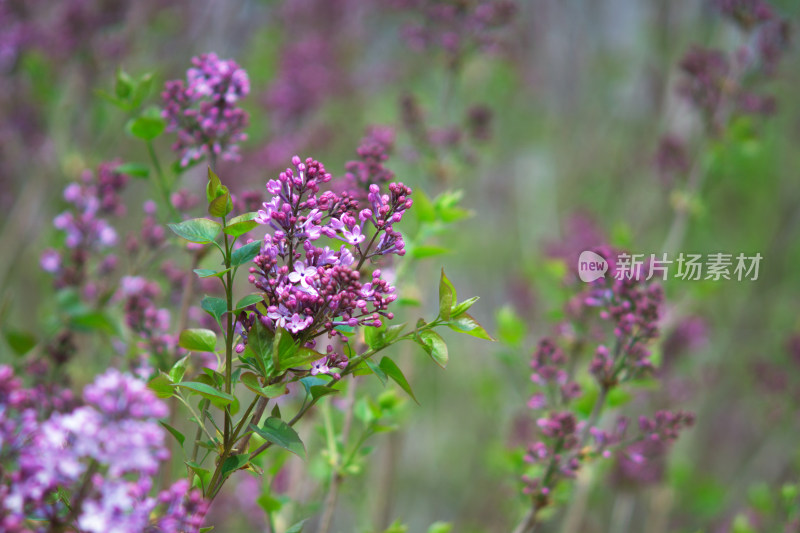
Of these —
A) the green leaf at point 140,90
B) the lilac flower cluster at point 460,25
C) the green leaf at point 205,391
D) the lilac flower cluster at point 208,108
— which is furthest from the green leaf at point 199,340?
the lilac flower cluster at point 460,25

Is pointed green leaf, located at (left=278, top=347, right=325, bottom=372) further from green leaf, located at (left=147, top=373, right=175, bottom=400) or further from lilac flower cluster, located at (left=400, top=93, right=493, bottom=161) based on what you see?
lilac flower cluster, located at (left=400, top=93, right=493, bottom=161)

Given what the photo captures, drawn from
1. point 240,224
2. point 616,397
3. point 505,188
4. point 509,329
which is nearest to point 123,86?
point 240,224

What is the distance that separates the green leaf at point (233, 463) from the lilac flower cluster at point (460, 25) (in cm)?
237

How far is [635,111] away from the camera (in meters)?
6.48

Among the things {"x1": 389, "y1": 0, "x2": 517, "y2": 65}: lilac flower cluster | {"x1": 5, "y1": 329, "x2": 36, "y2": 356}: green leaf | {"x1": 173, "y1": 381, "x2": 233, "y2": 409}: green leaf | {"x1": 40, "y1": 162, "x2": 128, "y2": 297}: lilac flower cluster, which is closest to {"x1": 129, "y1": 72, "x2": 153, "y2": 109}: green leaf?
{"x1": 40, "y1": 162, "x2": 128, "y2": 297}: lilac flower cluster

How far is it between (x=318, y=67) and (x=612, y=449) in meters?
2.80

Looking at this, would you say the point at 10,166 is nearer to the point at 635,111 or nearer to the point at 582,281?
the point at 582,281

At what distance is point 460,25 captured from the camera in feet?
9.96

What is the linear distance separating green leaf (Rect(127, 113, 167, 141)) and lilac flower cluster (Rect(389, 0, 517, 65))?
1.79 metres

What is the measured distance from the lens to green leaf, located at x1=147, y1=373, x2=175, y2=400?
1.02 metres

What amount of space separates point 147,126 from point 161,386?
708 mm

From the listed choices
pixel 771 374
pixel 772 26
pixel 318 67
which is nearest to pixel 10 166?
pixel 318 67

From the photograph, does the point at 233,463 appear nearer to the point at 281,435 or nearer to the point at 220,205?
the point at 281,435

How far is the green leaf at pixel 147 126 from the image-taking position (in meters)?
1.46
